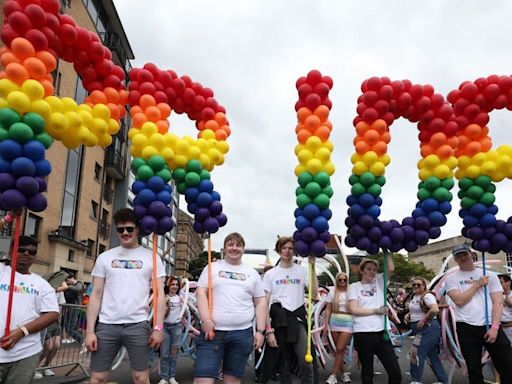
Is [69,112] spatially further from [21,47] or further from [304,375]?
[304,375]

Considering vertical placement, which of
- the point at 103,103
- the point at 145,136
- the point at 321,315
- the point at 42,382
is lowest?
the point at 42,382

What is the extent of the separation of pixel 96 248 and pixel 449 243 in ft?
106

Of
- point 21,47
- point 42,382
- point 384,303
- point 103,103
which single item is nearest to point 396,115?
point 384,303

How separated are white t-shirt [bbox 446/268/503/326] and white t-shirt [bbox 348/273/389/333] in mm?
780

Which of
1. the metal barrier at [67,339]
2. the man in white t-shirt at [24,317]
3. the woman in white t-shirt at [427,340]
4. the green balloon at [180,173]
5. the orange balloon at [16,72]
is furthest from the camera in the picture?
the metal barrier at [67,339]

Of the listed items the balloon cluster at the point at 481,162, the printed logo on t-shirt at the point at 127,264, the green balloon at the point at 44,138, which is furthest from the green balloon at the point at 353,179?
the green balloon at the point at 44,138

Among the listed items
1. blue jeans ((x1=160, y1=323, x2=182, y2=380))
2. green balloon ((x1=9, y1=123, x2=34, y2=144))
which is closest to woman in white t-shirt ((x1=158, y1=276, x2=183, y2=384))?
blue jeans ((x1=160, y1=323, x2=182, y2=380))

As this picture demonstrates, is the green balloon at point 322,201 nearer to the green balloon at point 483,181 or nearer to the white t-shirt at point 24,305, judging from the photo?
the green balloon at point 483,181

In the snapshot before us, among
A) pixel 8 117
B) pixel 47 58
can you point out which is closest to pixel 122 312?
pixel 8 117

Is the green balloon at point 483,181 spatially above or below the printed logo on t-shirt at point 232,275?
above

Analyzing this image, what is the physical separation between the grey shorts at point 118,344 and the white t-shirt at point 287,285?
154cm

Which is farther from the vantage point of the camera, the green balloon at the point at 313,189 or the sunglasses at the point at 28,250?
the green balloon at the point at 313,189

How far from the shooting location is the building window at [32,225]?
1745 centimetres

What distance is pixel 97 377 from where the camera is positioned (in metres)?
3.56
